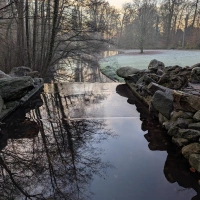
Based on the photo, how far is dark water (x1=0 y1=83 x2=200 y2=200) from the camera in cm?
252

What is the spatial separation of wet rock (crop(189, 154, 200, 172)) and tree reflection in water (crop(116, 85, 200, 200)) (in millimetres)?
88

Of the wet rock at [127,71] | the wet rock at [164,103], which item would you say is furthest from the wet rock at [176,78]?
the wet rock at [127,71]

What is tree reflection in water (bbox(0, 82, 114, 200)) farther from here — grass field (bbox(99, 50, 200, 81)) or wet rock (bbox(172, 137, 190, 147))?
grass field (bbox(99, 50, 200, 81))

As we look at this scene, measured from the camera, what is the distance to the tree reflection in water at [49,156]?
2.53 m

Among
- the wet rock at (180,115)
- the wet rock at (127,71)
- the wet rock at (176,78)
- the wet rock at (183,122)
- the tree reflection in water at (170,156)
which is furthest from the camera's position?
the wet rock at (127,71)

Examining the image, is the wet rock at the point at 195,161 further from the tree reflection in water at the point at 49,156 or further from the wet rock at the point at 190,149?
the tree reflection in water at the point at 49,156

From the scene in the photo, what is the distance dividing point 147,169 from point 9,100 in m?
3.78

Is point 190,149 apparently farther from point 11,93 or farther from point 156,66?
point 156,66

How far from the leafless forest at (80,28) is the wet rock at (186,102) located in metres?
3.84

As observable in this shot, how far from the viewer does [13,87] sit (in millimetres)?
5121

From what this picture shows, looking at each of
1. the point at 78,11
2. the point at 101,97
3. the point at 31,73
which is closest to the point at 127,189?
the point at 101,97

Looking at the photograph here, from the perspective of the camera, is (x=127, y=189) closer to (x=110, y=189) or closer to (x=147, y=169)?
(x=110, y=189)

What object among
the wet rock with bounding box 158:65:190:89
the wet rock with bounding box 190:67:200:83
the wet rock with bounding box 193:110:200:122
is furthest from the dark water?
the wet rock with bounding box 190:67:200:83

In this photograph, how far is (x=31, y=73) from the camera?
783 centimetres
